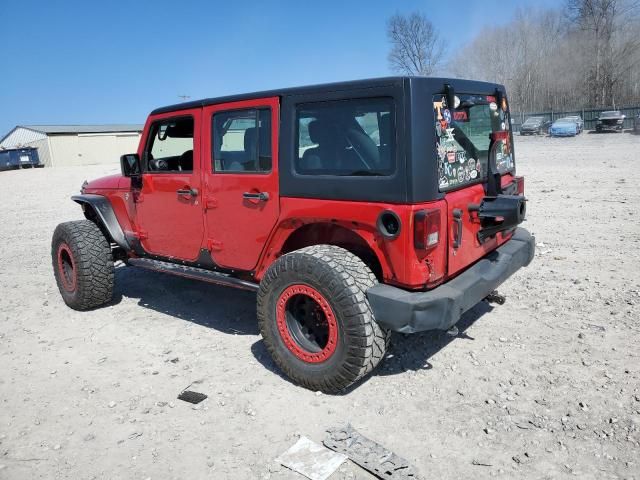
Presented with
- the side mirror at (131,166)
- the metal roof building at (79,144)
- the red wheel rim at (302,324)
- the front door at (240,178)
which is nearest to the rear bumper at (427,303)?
the red wheel rim at (302,324)

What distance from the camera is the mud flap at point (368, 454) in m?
2.57

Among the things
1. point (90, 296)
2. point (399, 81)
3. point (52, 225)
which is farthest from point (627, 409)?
point (52, 225)

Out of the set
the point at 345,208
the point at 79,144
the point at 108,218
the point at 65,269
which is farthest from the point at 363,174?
the point at 79,144

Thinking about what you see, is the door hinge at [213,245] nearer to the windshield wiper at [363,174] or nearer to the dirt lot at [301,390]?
the dirt lot at [301,390]

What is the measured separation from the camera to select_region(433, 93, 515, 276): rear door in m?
3.22

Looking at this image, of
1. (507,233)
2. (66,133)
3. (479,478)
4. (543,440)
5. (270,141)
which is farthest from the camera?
(66,133)

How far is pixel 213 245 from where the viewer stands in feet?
13.8

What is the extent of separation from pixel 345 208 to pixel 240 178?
3.32ft

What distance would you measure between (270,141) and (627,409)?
9.38ft

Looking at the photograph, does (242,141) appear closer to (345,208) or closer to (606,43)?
(345,208)

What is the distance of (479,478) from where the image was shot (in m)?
2.52

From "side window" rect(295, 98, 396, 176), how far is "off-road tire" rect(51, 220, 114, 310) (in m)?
2.59

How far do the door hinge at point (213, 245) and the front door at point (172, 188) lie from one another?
118 millimetres

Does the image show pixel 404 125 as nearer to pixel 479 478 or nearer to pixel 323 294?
pixel 323 294
